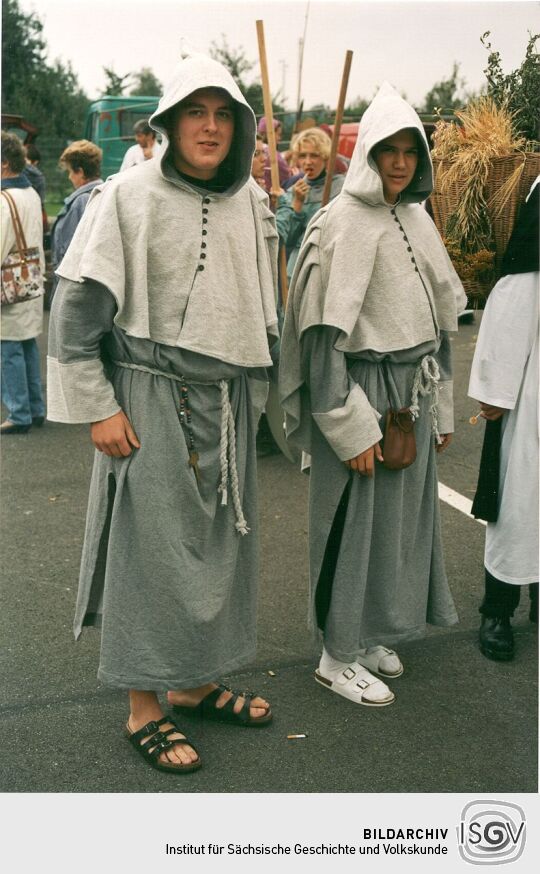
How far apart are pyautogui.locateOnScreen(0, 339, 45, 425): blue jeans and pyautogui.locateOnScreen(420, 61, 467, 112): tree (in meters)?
3.95

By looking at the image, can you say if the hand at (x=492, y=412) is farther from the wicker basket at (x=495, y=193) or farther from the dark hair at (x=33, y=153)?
the dark hair at (x=33, y=153)

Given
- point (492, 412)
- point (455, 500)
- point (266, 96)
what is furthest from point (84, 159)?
point (492, 412)

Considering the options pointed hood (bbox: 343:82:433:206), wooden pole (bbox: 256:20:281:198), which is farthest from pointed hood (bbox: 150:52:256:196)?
wooden pole (bbox: 256:20:281:198)

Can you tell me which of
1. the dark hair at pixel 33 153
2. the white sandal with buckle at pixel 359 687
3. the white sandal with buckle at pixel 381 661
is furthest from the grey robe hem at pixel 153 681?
the dark hair at pixel 33 153

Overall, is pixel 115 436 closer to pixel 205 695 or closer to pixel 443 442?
pixel 205 695

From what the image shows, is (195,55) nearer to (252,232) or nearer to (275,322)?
(252,232)

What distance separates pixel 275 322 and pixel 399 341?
0.41 m

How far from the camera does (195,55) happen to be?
9.37 feet

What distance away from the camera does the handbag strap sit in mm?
6367

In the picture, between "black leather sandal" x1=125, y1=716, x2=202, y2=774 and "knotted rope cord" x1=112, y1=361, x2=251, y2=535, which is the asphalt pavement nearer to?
"black leather sandal" x1=125, y1=716, x2=202, y2=774

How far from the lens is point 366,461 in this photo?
3248mm

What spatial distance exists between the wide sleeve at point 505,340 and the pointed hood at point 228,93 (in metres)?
1.07

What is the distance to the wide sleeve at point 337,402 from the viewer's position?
10.5 ft

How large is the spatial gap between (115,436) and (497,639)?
Result: 174cm
